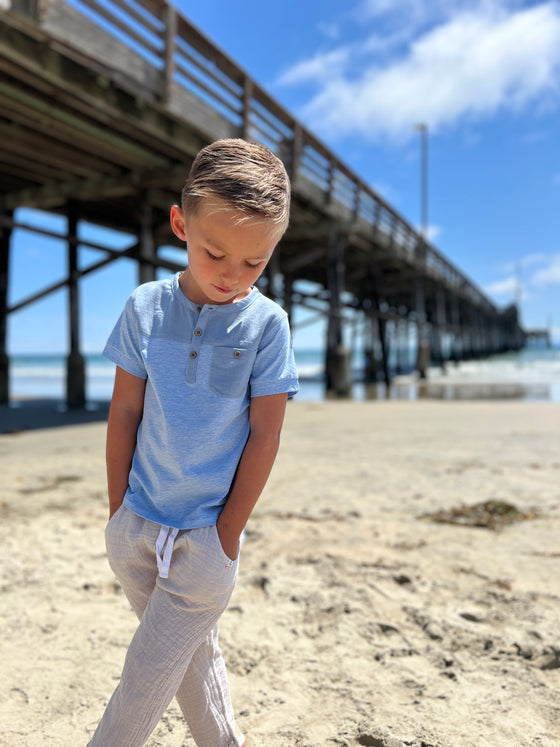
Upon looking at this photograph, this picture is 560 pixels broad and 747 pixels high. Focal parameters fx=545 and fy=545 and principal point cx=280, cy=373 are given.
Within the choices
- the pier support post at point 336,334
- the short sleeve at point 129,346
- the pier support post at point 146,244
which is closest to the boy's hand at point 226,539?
the short sleeve at point 129,346

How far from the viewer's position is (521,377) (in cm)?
2091

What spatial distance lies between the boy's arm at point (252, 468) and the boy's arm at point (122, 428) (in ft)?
0.88

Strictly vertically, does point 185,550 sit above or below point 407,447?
above

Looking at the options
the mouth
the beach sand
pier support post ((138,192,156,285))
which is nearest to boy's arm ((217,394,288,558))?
the mouth

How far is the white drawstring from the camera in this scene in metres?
1.12

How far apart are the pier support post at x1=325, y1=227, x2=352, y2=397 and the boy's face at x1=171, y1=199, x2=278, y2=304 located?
11.3 m

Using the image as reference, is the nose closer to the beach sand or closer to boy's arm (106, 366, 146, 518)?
boy's arm (106, 366, 146, 518)

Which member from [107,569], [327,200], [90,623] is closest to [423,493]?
[107,569]

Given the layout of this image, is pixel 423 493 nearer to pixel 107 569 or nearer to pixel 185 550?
pixel 107 569

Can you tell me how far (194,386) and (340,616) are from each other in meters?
1.58

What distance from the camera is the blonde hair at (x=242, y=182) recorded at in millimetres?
1102

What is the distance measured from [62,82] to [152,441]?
6055mm

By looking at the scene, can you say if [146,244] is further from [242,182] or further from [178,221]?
[242,182]

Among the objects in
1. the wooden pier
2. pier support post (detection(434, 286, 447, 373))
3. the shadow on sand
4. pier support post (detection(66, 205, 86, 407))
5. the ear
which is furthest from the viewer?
pier support post (detection(434, 286, 447, 373))
